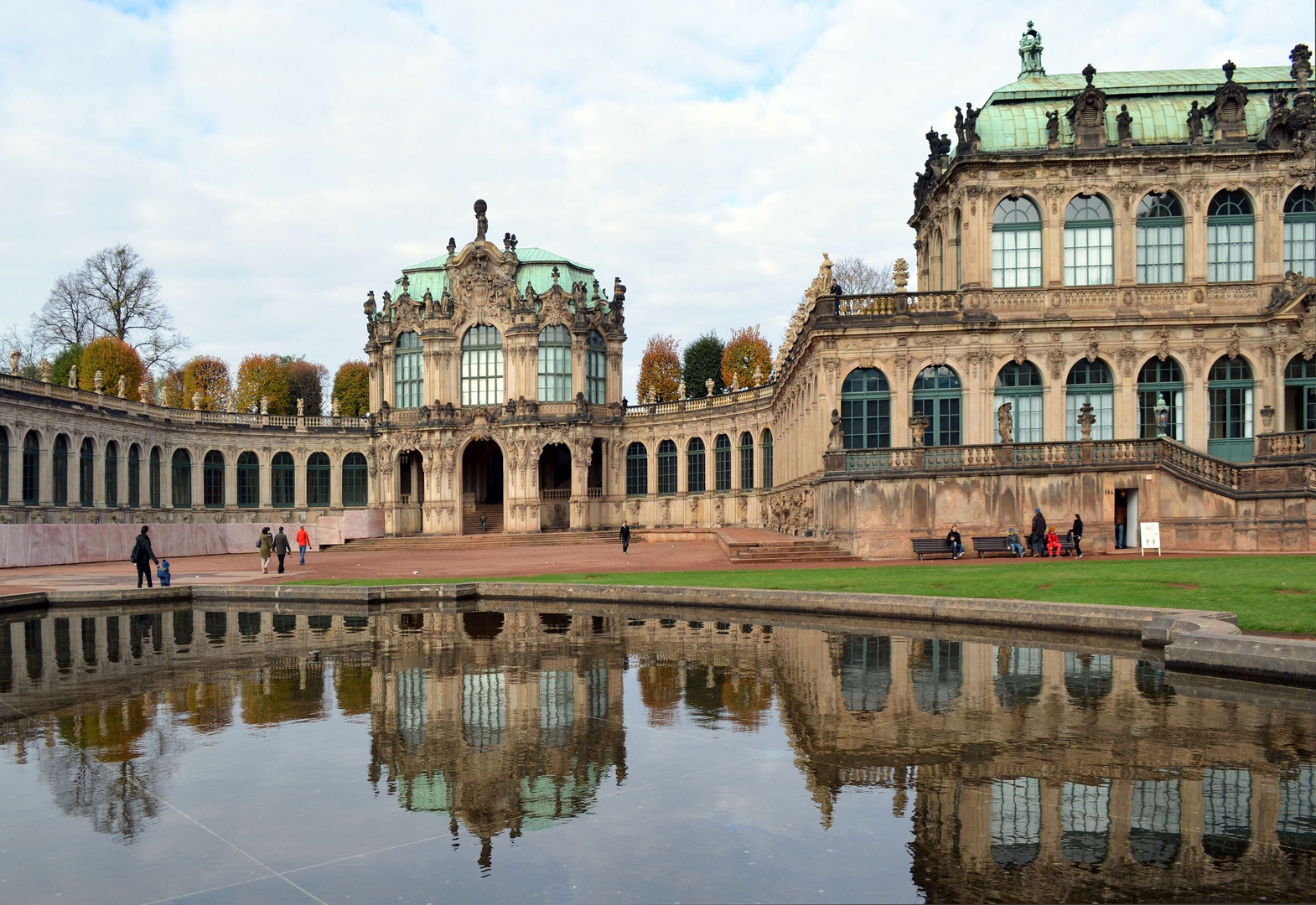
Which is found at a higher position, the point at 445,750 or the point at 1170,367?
the point at 1170,367

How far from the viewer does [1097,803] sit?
807 cm

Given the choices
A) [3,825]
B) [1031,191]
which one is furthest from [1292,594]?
[1031,191]

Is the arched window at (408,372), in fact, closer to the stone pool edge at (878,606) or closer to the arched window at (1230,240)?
the stone pool edge at (878,606)

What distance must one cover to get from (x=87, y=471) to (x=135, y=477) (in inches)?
207

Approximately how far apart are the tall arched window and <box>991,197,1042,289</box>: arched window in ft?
3.74

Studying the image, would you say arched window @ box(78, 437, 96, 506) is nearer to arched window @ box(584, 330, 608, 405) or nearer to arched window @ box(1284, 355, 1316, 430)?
arched window @ box(584, 330, 608, 405)

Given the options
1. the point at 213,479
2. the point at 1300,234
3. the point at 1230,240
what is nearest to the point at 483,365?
the point at 213,479

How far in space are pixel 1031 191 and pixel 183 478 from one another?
56.3 meters

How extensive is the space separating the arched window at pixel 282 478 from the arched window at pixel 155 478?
27.0ft

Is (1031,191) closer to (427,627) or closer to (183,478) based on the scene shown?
(427,627)

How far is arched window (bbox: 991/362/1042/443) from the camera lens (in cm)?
3778

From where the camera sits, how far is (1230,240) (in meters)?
38.5

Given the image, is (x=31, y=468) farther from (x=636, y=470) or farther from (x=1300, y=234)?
(x=1300, y=234)

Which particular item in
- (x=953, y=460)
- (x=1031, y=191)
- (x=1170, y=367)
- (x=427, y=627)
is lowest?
(x=427, y=627)
